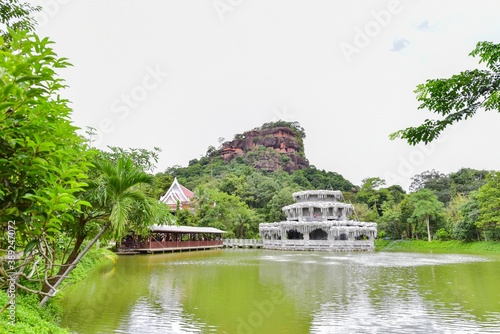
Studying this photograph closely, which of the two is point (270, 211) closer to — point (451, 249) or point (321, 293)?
point (451, 249)

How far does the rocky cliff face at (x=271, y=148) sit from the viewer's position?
240 ft

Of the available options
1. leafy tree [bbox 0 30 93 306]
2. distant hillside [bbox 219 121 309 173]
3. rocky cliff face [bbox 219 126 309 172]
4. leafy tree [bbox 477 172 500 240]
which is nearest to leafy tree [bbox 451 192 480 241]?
leafy tree [bbox 477 172 500 240]

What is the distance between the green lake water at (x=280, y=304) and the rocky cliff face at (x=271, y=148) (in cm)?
5919

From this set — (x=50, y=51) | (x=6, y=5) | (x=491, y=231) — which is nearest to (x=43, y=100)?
(x=50, y=51)

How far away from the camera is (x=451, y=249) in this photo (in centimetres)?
3541

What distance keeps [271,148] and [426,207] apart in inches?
1624

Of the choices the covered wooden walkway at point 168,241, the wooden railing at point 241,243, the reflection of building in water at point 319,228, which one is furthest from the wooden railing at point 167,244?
the reflection of building in water at point 319,228

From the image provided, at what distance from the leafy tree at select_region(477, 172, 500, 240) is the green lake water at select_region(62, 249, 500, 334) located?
19.9 m

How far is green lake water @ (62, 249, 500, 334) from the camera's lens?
22.7 ft

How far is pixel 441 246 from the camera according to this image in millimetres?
36469

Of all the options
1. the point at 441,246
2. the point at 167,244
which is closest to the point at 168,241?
the point at 167,244

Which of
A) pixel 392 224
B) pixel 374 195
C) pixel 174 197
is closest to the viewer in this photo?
pixel 392 224

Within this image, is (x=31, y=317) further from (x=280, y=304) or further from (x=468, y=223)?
(x=468, y=223)

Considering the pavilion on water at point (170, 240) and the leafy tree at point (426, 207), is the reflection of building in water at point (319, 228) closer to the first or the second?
the pavilion on water at point (170, 240)
